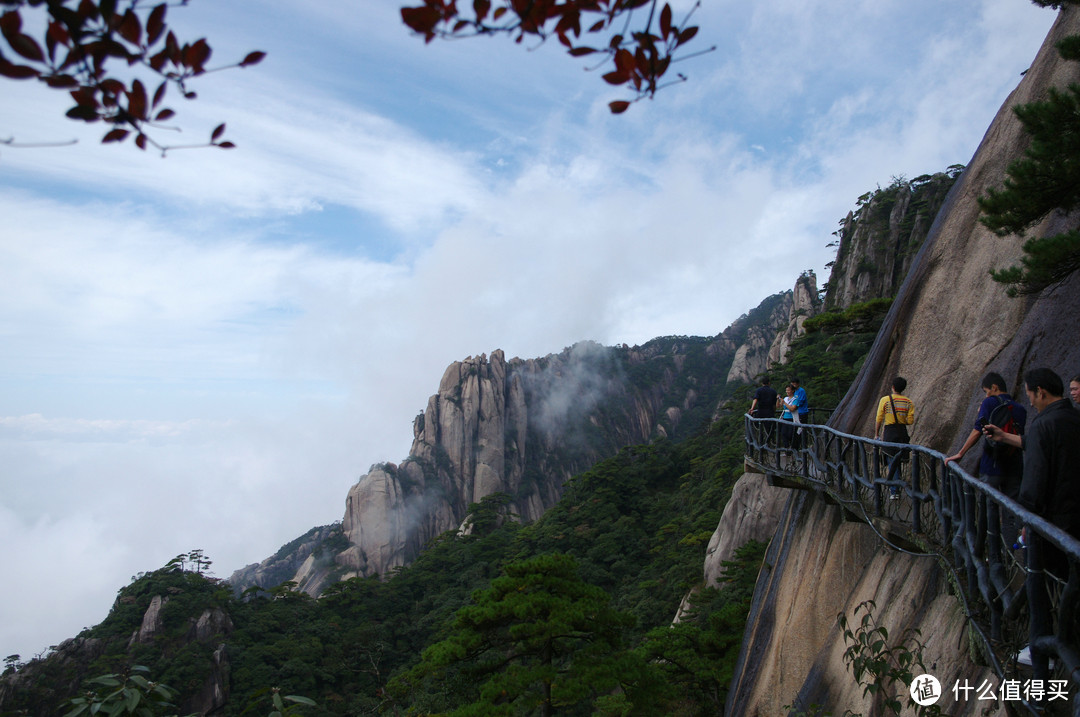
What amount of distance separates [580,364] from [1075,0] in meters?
70.6

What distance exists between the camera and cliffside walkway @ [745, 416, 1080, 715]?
8.14 feet

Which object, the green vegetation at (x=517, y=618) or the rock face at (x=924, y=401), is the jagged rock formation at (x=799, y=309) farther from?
the rock face at (x=924, y=401)

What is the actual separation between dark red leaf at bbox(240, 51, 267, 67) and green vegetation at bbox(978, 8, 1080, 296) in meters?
5.05

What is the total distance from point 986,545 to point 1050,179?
9.23 feet

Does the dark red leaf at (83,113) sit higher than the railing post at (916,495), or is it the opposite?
the dark red leaf at (83,113)

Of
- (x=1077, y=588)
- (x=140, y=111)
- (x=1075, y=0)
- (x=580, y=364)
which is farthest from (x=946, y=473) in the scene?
(x=580, y=364)

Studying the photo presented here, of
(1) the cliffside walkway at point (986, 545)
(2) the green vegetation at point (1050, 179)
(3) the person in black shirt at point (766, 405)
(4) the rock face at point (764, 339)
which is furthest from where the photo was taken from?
(4) the rock face at point (764, 339)

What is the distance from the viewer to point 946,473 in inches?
152

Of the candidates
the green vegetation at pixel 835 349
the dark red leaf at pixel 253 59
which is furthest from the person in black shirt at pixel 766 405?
the green vegetation at pixel 835 349

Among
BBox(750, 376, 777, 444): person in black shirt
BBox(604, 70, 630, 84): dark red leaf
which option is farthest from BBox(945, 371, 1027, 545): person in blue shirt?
BBox(750, 376, 777, 444): person in black shirt

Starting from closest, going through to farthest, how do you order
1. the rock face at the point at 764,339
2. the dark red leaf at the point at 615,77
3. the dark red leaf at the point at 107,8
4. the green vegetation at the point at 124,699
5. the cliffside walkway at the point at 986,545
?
the dark red leaf at the point at 107,8 → the dark red leaf at the point at 615,77 → the cliffside walkway at the point at 986,545 → the green vegetation at the point at 124,699 → the rock face at the point at 764,339

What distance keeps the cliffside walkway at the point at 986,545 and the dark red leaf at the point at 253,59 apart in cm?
317

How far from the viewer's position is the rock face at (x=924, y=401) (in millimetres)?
5254

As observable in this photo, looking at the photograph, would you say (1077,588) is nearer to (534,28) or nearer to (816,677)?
(534,28)
